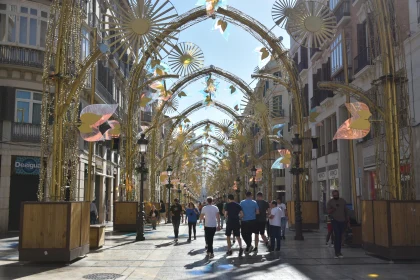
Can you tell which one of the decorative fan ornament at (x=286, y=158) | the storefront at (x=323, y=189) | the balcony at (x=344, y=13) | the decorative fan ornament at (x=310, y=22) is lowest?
the storefront at (x=323, y=189)

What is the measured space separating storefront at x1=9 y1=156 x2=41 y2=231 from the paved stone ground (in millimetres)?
10389

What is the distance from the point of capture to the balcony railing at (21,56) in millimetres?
25064

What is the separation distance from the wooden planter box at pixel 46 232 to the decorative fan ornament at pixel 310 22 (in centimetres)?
1159

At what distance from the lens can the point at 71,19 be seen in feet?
47.7

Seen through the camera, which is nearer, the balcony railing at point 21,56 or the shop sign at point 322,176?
the balcony railing at point 21,56

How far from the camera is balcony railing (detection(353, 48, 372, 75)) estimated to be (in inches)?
988

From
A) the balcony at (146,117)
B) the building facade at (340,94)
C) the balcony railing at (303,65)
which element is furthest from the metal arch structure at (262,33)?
the balcony at (146,117)

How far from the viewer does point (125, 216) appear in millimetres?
24953

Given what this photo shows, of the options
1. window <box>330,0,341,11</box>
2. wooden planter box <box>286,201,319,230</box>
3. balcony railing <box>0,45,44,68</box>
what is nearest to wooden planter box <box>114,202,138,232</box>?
wooden planter box <box>286,201,319,230</box>

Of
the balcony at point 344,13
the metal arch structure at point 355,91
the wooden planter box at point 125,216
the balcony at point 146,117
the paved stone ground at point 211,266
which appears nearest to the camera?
the paved stone ground at point 211,266

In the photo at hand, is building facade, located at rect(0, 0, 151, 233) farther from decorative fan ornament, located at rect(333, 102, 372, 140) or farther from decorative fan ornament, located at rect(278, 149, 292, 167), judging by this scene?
decorative fan ornament, located at rect(333, 102, 372, 140)

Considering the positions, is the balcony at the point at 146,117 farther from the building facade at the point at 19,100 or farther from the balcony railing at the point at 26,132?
the balcony railing at the point at 26,132

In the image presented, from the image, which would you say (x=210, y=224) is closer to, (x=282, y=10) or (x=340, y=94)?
(x=282, y=10)

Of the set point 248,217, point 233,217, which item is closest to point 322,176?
point 248,217
